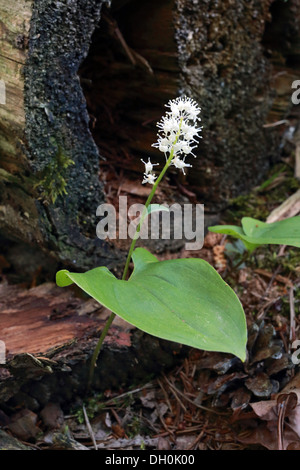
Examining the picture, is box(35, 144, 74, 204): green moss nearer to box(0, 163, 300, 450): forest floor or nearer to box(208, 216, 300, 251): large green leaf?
box(208, 216, 300, 251): large green leaf

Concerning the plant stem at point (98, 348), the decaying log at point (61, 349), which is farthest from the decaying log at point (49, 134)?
the plant stem at point (98, 348)

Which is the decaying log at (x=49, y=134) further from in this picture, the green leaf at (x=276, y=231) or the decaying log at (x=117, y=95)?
the green leaf at (x=276, y=231)

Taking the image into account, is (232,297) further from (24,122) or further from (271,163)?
(271,163)

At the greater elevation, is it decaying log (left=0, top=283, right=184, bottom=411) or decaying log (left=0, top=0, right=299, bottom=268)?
decaying log (left=0, top=0, right=299, bottom=268)

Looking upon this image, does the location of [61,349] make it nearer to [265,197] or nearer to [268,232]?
[268,232]

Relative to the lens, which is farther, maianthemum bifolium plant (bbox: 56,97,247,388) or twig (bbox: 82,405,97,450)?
twig (bbox: 82,405,97,450)

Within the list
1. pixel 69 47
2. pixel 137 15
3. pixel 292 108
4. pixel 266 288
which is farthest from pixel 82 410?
pixel 292 108

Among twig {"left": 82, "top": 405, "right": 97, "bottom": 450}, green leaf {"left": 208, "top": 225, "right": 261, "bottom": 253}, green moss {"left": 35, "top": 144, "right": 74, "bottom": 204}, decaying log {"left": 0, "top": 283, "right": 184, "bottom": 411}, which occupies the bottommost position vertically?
twig {"left": 82, "top": 405, "right": 97, "bottom": 450}

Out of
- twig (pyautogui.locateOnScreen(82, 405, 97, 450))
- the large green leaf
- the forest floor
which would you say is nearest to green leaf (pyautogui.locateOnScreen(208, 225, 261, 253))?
the large green leaf
